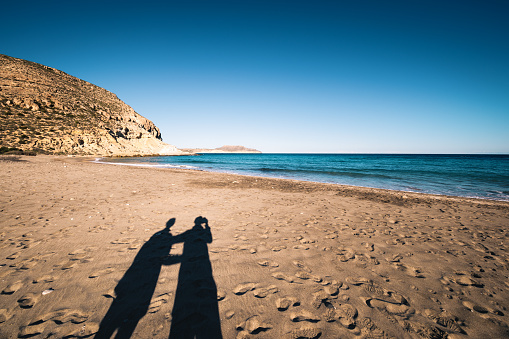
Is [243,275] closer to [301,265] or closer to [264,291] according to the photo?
[264,291]

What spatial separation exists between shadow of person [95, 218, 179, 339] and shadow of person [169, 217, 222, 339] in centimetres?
43

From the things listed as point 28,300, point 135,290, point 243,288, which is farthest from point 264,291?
point 28,300

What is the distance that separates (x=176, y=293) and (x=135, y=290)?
2.17 feet

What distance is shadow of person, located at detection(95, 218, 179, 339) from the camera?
7.79 ft

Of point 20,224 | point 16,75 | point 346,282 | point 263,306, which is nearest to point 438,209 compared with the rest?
point 346,282

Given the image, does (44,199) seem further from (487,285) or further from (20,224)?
(487,285)

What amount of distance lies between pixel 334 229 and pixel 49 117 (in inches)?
2428

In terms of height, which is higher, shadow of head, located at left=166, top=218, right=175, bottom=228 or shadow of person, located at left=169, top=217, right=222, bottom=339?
shadow of head, located at left=166, top=218, right=175, bottom=228

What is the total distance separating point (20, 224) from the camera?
A: 5.18 metres

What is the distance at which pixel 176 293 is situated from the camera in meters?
3.01

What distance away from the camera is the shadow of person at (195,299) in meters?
2.37

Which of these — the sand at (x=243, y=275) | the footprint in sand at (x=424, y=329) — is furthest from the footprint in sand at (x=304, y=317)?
the footprint in sand at (x=424, y=329)

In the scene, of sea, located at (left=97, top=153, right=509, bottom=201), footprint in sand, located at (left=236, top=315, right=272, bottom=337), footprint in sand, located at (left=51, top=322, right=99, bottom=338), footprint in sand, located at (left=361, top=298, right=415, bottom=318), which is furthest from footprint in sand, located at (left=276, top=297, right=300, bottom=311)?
sea, located at (left=97, top=153, right=509, bottom=201)

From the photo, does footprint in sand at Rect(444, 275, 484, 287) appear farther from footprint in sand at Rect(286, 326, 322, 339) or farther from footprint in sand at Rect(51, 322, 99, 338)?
footprint in sand at Rect(51, 322, 99, 338)
